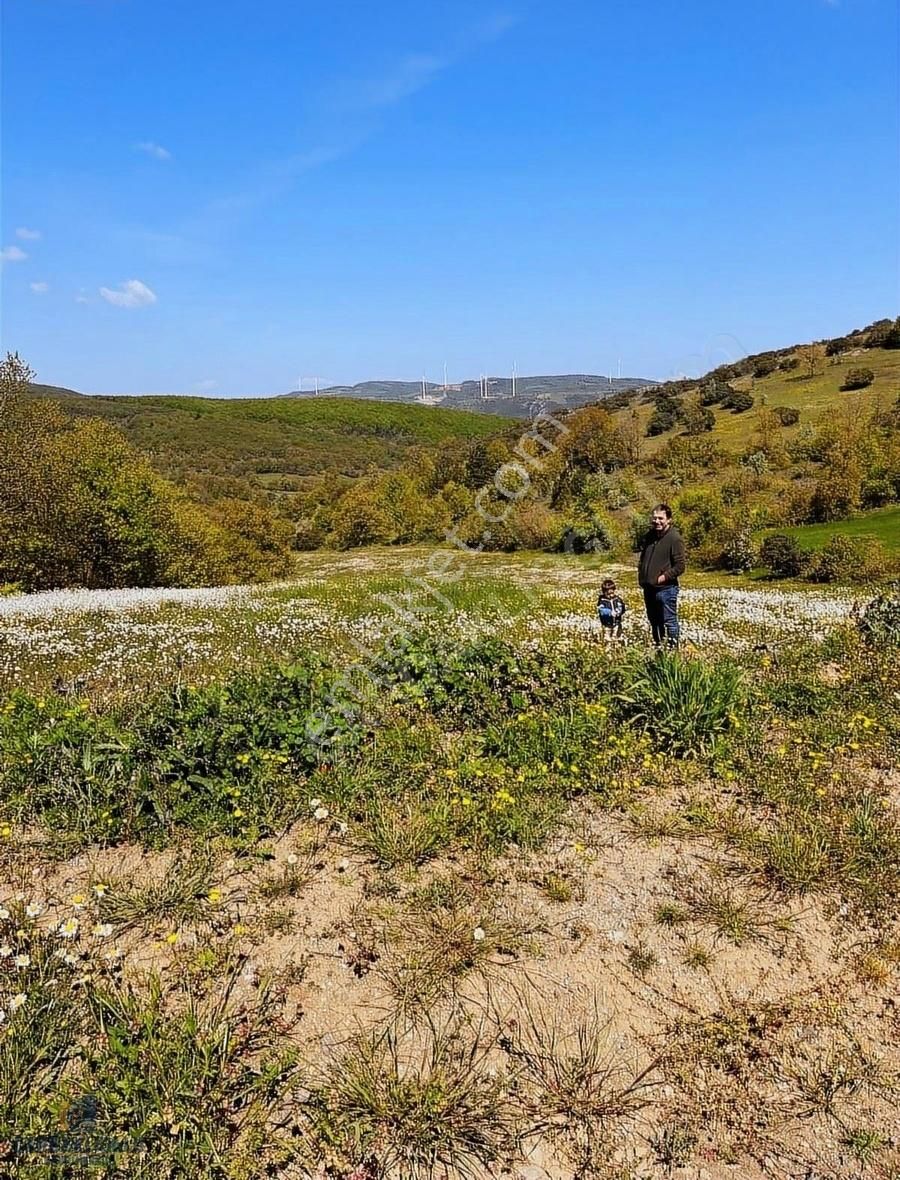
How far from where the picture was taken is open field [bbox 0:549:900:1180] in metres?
3.11

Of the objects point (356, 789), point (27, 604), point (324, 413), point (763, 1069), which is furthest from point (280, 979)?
point (324, 413)

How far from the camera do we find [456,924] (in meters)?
4.46

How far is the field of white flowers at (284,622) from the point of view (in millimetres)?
11734

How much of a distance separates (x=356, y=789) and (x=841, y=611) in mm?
14820

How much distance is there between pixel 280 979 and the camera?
3.99m

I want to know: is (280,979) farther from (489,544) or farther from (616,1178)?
(489,544)

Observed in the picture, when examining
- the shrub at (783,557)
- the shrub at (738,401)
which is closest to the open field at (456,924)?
the shrub at (783,557)

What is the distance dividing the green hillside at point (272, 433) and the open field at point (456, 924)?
93056mm

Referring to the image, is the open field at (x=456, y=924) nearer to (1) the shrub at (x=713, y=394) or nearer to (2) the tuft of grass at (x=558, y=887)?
(2) the tuft of grass at (x=558, y=887)

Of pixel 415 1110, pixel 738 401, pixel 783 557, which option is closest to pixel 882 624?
pixel 415 1110

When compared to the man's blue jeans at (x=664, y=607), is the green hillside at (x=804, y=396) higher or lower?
higher

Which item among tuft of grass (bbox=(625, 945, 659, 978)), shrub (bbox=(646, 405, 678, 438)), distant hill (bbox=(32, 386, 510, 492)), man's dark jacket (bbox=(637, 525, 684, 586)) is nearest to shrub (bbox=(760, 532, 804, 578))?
man's dark jacket (bbox=(637, 525, 684, 586))

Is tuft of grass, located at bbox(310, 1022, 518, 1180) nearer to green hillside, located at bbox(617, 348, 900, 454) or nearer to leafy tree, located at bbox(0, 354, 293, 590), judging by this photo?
leafy tree, located at bbox(0, 354, 293, 590)

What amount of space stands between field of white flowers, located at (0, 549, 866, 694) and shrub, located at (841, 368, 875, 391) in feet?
148
